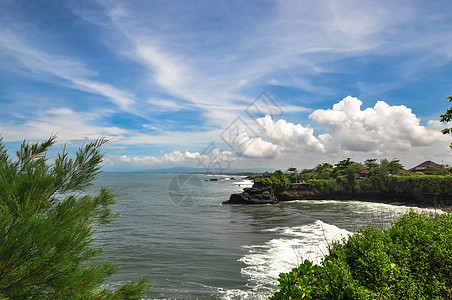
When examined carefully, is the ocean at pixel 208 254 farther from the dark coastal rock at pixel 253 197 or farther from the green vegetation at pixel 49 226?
the dark coastal rock at pixel 253 197

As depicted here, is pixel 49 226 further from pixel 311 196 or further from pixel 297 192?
pixel 311 196

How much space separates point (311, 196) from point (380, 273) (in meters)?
60.0

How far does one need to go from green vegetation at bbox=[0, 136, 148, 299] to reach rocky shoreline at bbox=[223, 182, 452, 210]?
49.0 m

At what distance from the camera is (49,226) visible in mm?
2473

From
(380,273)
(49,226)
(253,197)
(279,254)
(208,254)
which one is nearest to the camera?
(49,226)

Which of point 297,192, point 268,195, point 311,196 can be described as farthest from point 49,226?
point 311,196

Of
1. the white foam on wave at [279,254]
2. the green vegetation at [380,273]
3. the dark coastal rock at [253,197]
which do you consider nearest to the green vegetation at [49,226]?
the green vegetation at [380,273]

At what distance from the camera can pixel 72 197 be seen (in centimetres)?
286

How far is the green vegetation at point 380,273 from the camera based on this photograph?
382 cm

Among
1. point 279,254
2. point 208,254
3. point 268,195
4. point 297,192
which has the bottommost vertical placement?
point 268,195

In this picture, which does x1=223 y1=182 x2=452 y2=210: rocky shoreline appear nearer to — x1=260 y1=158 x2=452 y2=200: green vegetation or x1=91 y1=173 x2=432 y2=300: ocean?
x1=260 y1=158 x2=452 y2=200: green vegetation

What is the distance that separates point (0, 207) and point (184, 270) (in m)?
12.0

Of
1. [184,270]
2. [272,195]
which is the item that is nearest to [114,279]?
[184,270]

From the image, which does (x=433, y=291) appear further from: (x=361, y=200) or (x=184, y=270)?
(x=361, y=200)
